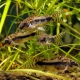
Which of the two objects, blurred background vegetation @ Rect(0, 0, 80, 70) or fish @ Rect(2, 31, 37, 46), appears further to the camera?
blurred background vegetation @ Rect(0, 0, 80, 70)

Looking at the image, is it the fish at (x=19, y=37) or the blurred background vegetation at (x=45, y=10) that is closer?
the fish at (x=19, y=37)

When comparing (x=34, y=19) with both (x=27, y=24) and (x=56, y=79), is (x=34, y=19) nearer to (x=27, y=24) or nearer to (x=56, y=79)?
(x=27, y=24)

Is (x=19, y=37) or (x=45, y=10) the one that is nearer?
(x=19, y=37)

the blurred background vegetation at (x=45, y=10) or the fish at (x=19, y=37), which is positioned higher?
the blurred background vegetation at (x=45, y=10)

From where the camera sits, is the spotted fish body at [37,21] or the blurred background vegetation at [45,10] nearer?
the spotted fish body at [37,21]

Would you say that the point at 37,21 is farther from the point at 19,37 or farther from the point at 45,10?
the point at 45,10

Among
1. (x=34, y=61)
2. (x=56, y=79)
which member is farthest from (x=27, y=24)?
(x=56, y=79)

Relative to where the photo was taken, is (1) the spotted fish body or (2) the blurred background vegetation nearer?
(1) the spotted fish body

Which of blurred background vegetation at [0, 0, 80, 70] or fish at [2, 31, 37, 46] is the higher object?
blurred background vegetation at [0, 0, 80, 70]

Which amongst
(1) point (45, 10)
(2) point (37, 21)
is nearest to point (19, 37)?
(2) point (37, 21)

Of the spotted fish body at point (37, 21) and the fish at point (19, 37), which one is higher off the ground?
the spotted fish body at point (37, 21)

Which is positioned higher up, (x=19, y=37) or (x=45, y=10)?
(x=45, y=10)
